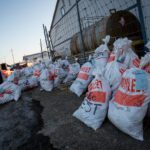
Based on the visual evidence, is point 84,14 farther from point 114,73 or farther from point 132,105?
point 132,105

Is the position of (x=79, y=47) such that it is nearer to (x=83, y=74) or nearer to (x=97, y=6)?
(x=97, y=6)

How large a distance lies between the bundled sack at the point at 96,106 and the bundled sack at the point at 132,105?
0.19 m

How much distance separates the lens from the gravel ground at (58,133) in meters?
2.26

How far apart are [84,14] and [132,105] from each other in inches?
357

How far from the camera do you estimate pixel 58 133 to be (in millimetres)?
2684

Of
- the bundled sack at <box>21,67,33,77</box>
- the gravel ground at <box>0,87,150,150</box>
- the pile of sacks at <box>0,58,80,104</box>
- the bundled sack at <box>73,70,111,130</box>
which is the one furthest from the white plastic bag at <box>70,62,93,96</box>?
the bundled sack at <box>21,67,33,77</box>

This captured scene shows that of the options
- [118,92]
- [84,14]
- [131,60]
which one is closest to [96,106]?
[118,92]

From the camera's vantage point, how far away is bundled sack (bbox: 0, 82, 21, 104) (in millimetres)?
5109

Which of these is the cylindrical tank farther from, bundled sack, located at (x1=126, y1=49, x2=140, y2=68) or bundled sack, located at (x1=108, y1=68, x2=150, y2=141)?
bundled sack, located at (x1=108, y1=68, x2=150, y2=141)

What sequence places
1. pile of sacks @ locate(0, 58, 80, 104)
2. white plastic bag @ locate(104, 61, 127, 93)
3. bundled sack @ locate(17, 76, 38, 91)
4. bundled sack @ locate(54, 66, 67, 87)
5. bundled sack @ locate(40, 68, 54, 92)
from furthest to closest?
1. bundled sack @ locate(17, 76, 38, 91)
2. bundled sack @ locate(54, 66, 67, 87)
3. bundled sack @ locate(40, 68, 54, 92)
4. pile of sacks @ locate(0, 58, 80, 104)
5. white plastic bag @ locate(104, 61, 127, 93)

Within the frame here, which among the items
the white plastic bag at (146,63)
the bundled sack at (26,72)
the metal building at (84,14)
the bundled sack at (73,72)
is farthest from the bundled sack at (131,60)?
the bundled sack at (26,72)

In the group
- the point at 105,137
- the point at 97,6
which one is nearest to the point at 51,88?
the point at 105,137

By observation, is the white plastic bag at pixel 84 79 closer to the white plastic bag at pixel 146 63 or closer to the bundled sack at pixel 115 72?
the bundled sack at pixel 115 72

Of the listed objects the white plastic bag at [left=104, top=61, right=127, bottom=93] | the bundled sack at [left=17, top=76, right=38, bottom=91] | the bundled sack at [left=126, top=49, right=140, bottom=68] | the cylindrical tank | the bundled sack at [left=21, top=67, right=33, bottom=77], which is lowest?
the bundled sack at [left=17, top=76, right=38, bottom=91]
